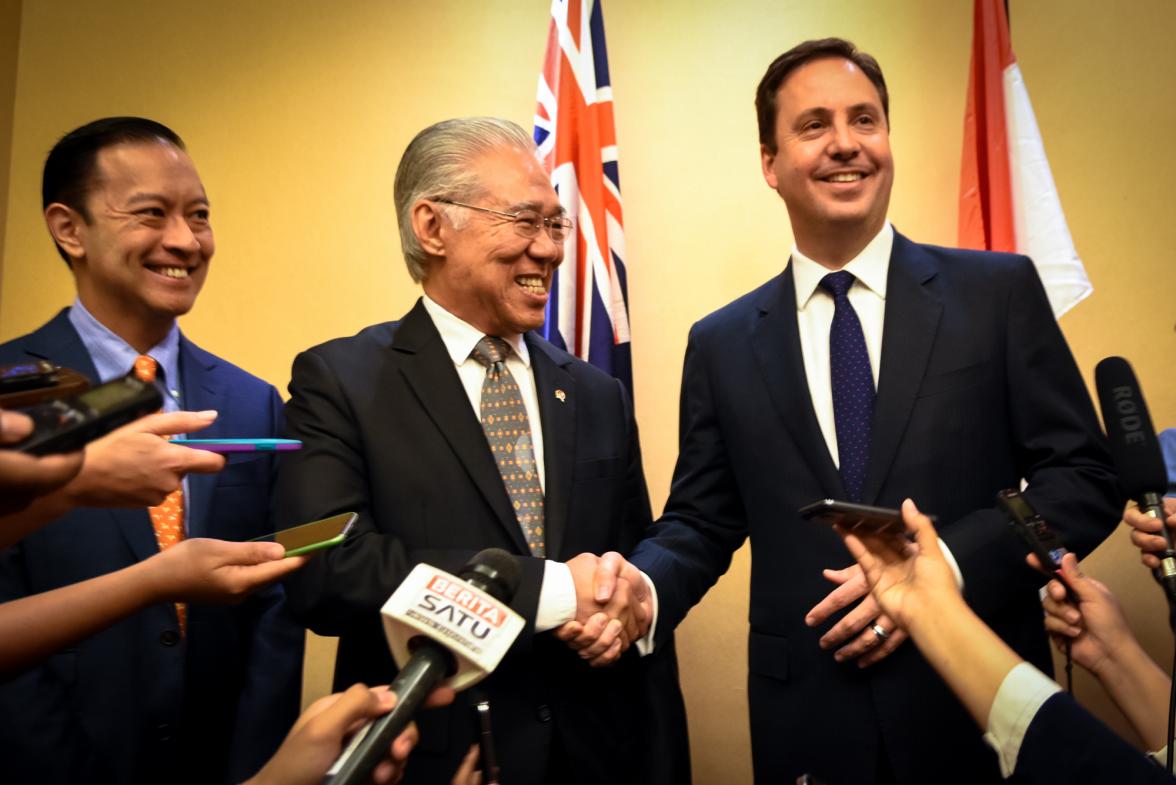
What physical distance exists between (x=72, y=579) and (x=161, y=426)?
0.72m

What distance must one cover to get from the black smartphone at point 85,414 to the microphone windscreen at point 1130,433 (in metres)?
1.38

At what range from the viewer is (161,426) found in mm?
1533

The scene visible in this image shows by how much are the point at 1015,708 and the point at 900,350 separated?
0.98 meters

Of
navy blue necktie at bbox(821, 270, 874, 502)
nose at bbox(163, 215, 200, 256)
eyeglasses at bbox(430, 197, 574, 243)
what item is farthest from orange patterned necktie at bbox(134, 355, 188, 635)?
navy blue necktie at bbox(821, 270, 874, 502)

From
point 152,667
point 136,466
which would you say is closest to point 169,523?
point 152,667

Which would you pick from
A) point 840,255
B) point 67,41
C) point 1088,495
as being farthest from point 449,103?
point 1088,495

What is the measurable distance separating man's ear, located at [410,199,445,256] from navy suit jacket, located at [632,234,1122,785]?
28.5 inches

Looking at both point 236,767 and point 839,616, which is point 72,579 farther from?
point 839,616

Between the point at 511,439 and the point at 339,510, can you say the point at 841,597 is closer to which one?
the point at 511,439

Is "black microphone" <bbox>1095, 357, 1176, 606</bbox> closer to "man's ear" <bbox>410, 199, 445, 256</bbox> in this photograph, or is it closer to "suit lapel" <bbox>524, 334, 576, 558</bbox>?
"suit lapel" <bbox>524, 334, 576, 558</bbox>

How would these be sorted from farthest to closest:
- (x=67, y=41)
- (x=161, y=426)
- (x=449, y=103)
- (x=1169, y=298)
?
(x=67, y=41)
(x=449, y=103)
(x=1169, y=298)
(x=161, y=426)

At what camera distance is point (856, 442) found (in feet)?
6.89

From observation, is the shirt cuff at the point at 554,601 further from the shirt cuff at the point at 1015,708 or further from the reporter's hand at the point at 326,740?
the shirt cuff at the point at 1015,708

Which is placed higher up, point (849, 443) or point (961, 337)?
point (961, 337)
